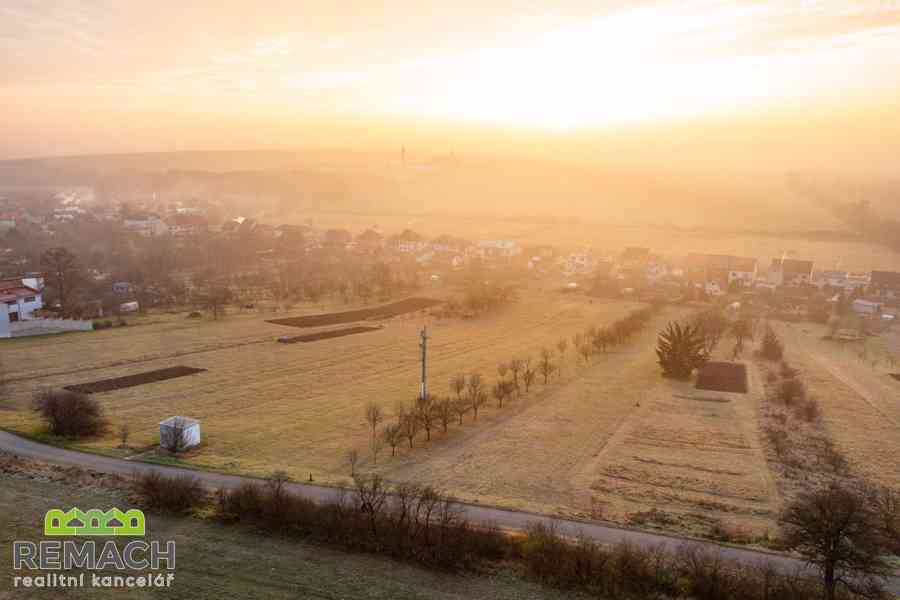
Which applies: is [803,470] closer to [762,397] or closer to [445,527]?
[762,397]

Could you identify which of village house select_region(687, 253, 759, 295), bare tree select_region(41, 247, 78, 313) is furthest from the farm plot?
village house select_region(687, 253, 759, 295)

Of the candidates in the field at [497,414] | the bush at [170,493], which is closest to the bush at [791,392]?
the field at [497,414]

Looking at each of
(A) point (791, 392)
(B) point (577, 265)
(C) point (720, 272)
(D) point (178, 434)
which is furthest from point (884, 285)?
(D) point (178, 434)

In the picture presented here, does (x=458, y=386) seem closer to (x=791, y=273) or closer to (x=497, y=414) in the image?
(x=497, y=414)

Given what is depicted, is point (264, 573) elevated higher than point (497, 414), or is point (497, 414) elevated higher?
point (264, 573)

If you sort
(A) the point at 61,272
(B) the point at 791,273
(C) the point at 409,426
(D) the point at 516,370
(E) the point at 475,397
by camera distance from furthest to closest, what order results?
1. (B) the point at 791,273
2. (A) the point at 61,272
3. (D) the point at 516,370
4. (E) the point at 475,397
5. (C) the point at 409,426
